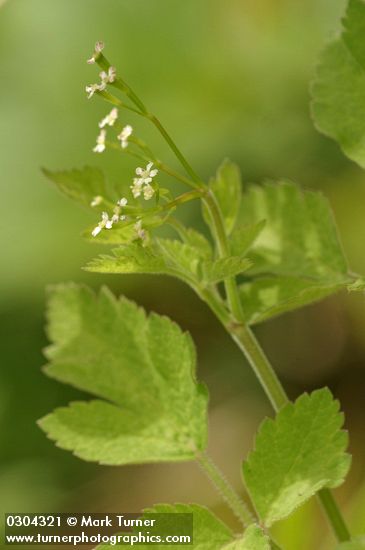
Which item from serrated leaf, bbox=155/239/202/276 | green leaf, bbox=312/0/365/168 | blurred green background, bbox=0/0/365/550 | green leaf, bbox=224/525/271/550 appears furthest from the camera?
blurred green background, bbox=0/0/365/550

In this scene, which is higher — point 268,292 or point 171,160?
point 171,160

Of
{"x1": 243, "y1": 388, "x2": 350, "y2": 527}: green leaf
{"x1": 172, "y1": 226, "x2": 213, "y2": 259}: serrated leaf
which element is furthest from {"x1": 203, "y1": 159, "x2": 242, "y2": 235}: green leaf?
{"x1": 243, "y1": 388, "x2": 350, "y2": 527}: green leaf

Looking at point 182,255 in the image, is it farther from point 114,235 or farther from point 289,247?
point 289,247

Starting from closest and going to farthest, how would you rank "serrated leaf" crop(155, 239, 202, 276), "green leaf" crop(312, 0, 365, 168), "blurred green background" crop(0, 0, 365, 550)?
1. "serrated leaf" crop(155, 239, 202, 276)
2. "green leaf" crop(312, 0, 365, 168)
3. "blurred green background" crop(0, 0, 365, 550)

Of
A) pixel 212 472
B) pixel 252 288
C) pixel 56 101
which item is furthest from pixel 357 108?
pixel 56 101

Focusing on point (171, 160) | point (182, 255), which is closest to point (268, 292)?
point (182, 255)

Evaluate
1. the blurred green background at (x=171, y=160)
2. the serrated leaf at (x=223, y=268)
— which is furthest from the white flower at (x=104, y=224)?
the blurred green background at (x=171, y=160)

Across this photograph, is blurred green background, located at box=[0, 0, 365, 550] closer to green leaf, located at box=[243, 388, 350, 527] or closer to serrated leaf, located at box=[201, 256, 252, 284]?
green leaf, located at box=[243, 388, 350, 527]
